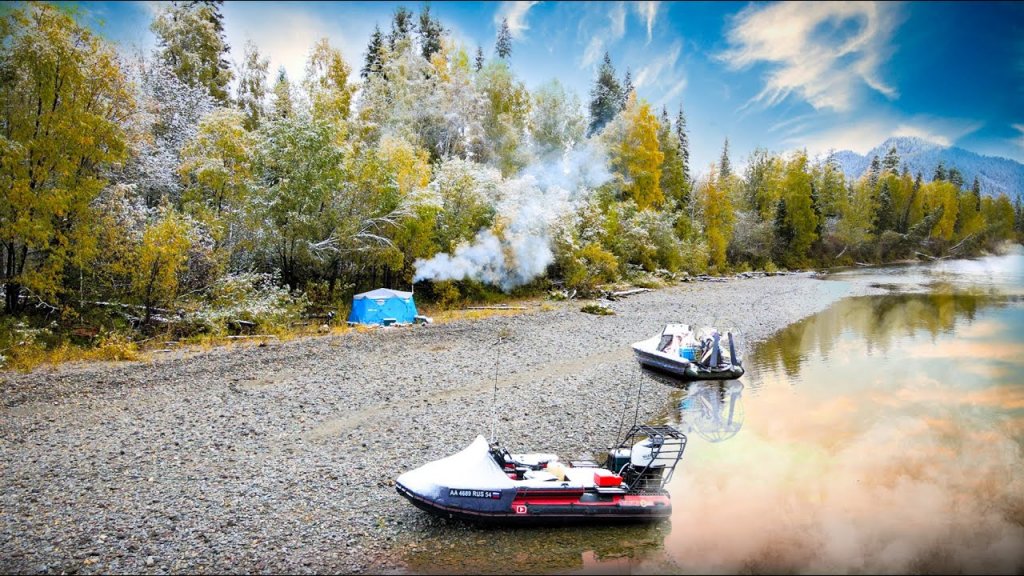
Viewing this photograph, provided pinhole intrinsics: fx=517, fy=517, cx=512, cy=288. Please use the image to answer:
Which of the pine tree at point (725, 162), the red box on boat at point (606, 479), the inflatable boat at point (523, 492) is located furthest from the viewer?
the pine tree at point (725, 162)

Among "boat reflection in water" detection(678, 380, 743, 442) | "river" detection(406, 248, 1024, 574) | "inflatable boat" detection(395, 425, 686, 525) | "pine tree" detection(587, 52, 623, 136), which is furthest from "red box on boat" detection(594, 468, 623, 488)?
"pine tree" detection(587, 52, 623, 136)

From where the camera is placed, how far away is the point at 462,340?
19.4m

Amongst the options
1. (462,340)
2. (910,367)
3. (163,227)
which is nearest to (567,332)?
(462,340)

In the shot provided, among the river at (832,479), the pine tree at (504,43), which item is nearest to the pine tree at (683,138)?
the pine tree at (504,43)

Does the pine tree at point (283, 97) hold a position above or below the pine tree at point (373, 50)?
below

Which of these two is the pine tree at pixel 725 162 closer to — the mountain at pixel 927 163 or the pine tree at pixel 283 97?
the mountain at pixel 927 163

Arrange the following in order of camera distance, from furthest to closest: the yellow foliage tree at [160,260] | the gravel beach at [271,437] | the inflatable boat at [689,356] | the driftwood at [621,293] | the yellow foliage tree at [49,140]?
1. the driftwood at [621,293]
2. the yellow foliage tree at [160,260]
3. the inflatable boat at [689,356]
4. the yellow foliage tree at [49,140]
5. the gravel beach at [271,437]

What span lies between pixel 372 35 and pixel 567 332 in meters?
37.1

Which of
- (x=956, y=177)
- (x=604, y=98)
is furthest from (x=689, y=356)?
(x=956, y=177)

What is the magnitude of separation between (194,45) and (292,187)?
19572mm

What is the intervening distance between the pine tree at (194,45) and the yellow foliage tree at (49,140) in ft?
47.6

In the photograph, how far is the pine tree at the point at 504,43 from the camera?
5006 cm

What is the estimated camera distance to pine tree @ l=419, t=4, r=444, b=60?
4597 centimetres

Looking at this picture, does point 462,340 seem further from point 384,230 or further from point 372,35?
point 372,35
